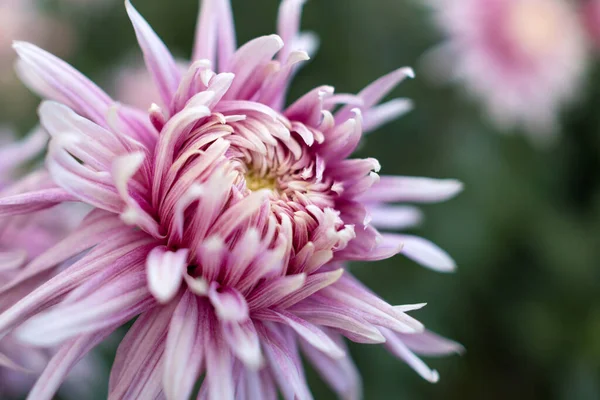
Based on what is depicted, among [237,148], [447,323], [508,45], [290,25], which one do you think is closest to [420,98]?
[508,45]

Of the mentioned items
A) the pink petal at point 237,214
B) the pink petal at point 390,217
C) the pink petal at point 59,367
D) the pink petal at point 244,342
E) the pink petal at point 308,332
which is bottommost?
the pink petal at point 59,367

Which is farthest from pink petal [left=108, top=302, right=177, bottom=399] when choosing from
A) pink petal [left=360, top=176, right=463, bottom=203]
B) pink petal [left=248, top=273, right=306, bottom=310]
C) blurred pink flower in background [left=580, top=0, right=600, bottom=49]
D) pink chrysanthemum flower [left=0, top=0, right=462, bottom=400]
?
blurred pink flower in background [left=580, top=0, right=600, bottom=49]

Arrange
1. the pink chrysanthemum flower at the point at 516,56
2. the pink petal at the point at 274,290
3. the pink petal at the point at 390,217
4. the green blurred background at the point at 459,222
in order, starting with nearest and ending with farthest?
the pink petal at the point at 274,290 < the pink petal at the point at 390,217 < the green blurred background at the point at 459,222 < the pink chrysanthemum flower at the point at 516,56

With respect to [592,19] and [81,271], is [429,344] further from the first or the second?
[592,19]

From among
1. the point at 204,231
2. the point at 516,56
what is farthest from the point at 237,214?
the point at 516,56

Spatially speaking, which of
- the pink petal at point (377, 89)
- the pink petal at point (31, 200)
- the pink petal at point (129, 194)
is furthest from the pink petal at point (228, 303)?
the pink petal at point (377, 89)

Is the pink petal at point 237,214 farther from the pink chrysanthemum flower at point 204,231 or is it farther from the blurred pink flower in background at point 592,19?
the blurred pink flower in background at point 592,19

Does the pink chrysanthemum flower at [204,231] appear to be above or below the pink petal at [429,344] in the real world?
above
